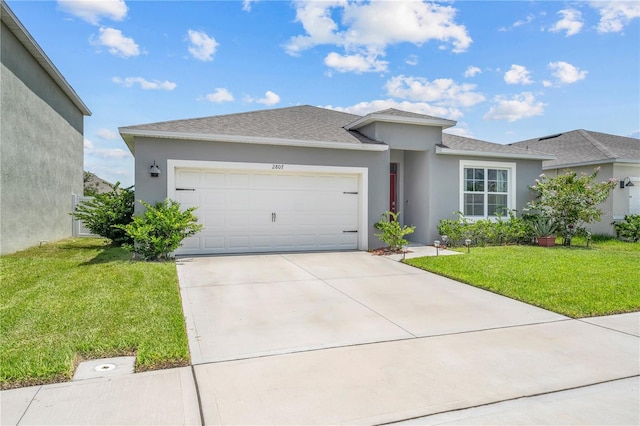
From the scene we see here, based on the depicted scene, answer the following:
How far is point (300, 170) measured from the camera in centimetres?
1066

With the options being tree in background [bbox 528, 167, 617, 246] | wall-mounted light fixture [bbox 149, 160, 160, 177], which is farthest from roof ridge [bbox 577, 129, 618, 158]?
wall-mounted light fixture [bbox 149, 160, 160, 177]

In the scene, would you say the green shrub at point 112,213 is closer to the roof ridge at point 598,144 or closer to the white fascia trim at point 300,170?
the white fascia trim at point 300,170

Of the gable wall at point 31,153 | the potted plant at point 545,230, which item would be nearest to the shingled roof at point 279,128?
the gable wall at point 31,153

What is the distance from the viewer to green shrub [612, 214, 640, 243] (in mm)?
13883

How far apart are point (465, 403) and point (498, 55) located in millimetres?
11996

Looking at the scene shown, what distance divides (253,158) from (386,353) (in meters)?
7.25

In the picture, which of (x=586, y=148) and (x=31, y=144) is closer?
(x=31, y=144)

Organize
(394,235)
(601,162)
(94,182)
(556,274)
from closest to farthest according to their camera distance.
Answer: (556,274), (394,235), (601,162), (94,182)

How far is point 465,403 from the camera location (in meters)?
3.00

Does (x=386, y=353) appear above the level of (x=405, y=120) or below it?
below

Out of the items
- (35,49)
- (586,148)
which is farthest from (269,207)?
(586,148)

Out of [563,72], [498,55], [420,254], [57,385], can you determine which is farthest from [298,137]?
[563,72]

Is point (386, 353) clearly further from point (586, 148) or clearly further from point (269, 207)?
point (586, 148)

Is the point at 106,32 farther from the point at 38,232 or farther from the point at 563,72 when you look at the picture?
the point at 563,72
